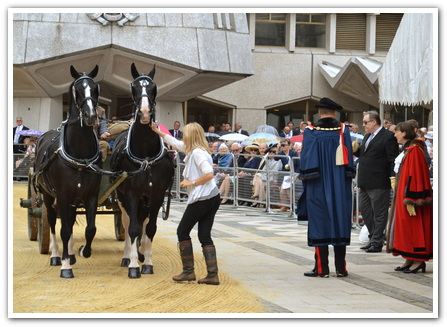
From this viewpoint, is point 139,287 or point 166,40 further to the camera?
point 166,40

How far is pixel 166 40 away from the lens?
30078 mm

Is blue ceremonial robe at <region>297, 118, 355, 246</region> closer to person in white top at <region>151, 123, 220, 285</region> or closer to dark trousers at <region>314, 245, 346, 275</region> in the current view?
dark trousers at <region>314, 245, 346, 275</region>

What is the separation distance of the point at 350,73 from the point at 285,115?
14.6 ft

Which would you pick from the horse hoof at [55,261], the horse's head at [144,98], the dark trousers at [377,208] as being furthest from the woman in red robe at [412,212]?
the horse hoof at [55,261]

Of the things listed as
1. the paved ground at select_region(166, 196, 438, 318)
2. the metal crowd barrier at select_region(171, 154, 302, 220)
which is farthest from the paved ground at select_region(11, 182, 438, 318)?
the metal crowd barrier at select_region(171, 154, 302, 220)

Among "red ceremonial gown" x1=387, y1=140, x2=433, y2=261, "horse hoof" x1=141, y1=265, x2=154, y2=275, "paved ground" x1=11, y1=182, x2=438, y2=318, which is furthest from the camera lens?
"red ceremonial gown" x1=387, y1=140, x2=433, y2=261

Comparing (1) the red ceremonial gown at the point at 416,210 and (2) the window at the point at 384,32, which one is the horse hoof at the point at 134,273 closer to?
(1) the red ceremonial gown at the point at 416,210

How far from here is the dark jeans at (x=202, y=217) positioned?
30.9ft

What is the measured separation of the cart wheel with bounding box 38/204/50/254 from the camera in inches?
453

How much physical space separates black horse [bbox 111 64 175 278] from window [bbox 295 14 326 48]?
29293mm

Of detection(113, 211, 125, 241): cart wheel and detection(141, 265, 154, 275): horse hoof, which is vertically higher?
detection(113, 211, 125, 241): cart wheel
